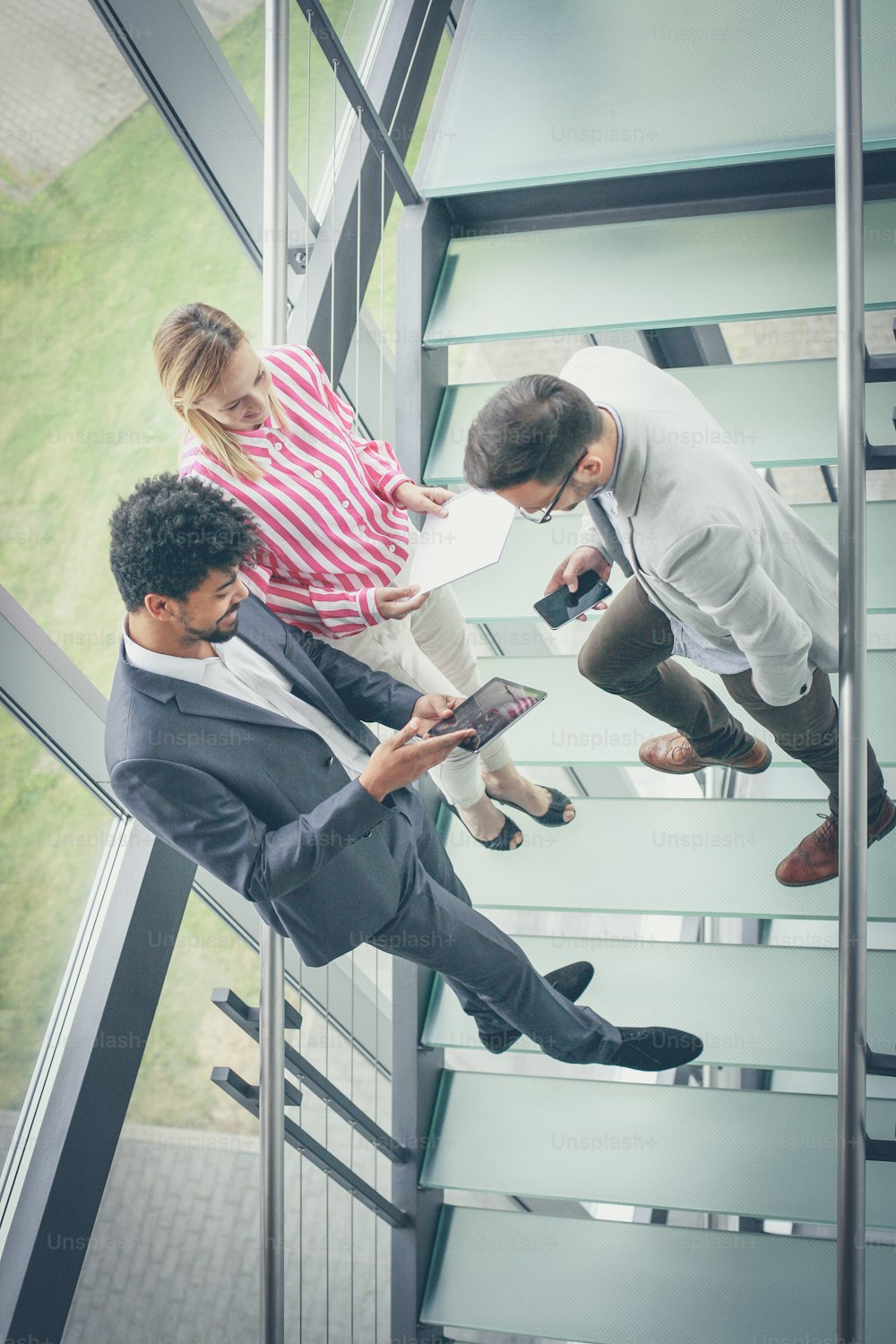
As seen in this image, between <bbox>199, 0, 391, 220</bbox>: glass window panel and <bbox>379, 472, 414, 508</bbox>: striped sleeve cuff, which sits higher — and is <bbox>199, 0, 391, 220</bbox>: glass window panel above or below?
above

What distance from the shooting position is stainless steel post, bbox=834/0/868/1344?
5.61 feet

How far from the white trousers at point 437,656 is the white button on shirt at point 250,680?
0.24 meters

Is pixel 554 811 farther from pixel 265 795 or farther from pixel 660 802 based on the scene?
pixel 265 795

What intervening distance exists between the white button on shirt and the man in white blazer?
18.8 inches

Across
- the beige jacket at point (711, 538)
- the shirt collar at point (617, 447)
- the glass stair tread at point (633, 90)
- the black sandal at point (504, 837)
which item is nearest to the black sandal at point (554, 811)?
the black sandal at point (504, 837)

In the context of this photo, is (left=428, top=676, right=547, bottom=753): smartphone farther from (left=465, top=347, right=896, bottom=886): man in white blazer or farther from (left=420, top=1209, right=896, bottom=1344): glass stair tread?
(left=420, top=1209, right=896, bottom=1344): glass stair tread

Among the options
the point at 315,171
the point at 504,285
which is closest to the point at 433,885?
the point at 504,285

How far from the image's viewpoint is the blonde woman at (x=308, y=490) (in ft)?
6.15

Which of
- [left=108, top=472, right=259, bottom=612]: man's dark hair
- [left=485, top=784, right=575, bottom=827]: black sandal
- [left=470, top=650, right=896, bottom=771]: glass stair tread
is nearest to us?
[left=108, top=472, right=259, bottom=612]: man's dark hair

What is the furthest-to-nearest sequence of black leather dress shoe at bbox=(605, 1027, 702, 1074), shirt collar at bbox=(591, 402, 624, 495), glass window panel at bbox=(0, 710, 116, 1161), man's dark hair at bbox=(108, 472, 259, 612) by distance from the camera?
black leather dress shoe at bbox=(605, 1027, 702, 1074) → glass window panel at bbox=(0, 710, 116, 1161) → shirt collar at bbox=(591, 402, 624, 495) → man's dark hair at bbox=(108, 472, 259, 612)

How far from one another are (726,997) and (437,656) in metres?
1.06

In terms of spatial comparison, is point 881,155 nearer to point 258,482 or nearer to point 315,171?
point 315,171

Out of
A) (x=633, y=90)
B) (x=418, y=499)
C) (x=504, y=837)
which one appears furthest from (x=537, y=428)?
(x=633, y=90)

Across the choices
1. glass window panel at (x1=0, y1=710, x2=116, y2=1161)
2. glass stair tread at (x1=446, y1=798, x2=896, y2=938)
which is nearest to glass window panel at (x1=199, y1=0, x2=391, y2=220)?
glass window panel at (x1=0, y1=710, x2=116, y2=1161)
